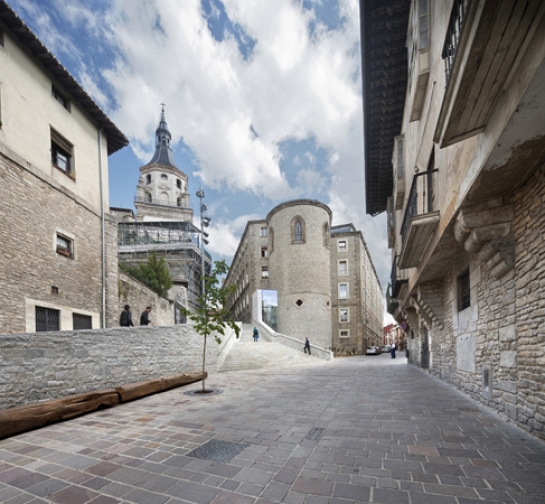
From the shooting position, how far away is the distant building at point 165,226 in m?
29.3

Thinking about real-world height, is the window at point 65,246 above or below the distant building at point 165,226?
below

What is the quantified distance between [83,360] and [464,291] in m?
9.10

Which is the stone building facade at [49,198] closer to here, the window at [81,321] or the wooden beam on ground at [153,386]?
the window at [81,321]

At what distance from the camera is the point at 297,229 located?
3033cm

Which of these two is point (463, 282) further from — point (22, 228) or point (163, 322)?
point (163, 322)

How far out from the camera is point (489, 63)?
9.31 feet

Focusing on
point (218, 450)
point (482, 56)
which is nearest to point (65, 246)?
point (218, 450)

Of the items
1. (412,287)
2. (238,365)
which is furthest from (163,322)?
(412,287)

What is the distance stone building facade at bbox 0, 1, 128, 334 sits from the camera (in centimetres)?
966

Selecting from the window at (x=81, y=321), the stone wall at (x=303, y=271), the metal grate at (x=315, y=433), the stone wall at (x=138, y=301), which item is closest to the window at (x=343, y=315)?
the stone wall at (x=303, y=271)

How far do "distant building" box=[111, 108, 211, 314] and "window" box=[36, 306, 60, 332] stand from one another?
6.82 metres

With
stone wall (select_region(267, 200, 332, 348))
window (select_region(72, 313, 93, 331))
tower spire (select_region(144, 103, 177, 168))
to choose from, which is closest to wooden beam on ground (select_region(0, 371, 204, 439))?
window (select_region(72, 313, 93, 331))

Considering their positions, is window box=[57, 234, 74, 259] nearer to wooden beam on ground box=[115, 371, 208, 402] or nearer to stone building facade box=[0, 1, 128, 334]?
stone building facade box=[0, 1, 128, 334]

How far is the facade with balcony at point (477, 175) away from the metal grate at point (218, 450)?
12.9 ft
